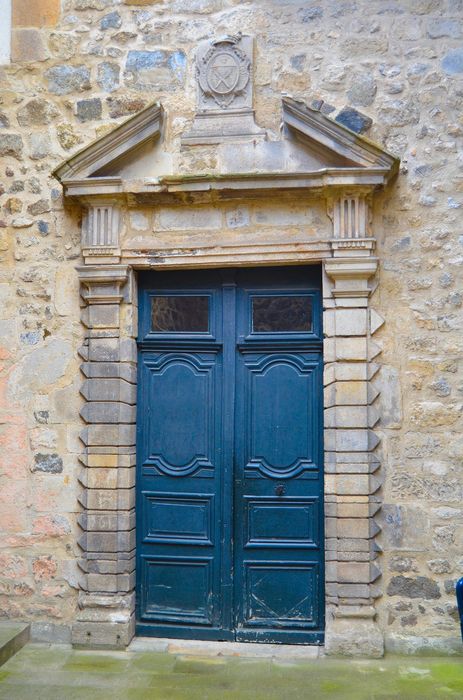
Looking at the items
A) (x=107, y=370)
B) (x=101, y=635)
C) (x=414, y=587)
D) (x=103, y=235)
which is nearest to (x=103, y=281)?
(x=103, y=235)

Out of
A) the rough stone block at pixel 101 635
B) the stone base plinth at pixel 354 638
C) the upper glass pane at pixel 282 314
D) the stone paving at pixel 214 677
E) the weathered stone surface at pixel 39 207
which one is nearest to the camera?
the stone paving at pixel 214 677

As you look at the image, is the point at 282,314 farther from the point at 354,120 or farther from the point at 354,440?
the point at 354,120

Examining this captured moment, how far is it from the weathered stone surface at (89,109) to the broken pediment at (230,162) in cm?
33

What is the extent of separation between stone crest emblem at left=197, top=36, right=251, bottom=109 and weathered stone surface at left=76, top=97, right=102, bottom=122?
69 cm

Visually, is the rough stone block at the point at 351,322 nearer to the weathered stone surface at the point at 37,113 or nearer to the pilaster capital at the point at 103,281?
the pilaster capital at the point at 103,281

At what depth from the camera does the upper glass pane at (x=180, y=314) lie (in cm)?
499

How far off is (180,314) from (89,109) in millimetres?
1463

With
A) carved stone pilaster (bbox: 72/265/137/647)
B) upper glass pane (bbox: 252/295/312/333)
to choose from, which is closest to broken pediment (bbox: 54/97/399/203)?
carved stone pilaster (bbox: 72/265/137/647)

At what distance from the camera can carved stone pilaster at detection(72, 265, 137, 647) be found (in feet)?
15.7

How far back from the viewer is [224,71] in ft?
16.1

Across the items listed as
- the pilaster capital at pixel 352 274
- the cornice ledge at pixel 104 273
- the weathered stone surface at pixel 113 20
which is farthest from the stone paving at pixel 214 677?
the weathered stone surface at pixel 113 20

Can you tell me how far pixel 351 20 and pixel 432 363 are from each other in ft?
7.23

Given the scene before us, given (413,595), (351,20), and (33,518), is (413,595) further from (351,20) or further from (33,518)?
(351,20)

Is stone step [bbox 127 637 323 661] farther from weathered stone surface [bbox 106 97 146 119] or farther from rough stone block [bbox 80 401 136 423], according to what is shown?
weathered stone surface [bbox 106 97 146 119]
